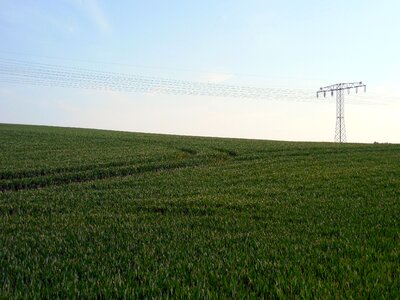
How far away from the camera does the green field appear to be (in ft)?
25.2

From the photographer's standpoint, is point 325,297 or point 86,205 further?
point 86,205

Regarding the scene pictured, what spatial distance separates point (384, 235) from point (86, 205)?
11473mm

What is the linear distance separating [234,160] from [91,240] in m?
27.4

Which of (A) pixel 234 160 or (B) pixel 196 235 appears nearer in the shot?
(B) pixel 196 235

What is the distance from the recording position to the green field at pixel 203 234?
25.2 ft

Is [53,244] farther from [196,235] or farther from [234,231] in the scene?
[234,231]

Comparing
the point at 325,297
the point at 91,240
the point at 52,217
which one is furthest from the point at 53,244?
the point at 325,297

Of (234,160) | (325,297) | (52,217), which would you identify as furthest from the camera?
(234,160)

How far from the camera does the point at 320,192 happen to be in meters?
20.5

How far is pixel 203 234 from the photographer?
1223 cm

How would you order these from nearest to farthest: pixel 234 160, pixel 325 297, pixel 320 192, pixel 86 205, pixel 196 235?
1. pixel 325 297
2. pixel 196 235
3. pixel 86 205
4. pixel 320 192
5. pixel 234 160

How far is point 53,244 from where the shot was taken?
11.3 meters

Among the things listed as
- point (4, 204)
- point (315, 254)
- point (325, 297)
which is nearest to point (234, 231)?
point (315, 254)

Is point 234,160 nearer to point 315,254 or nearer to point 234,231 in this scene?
point 234,231
